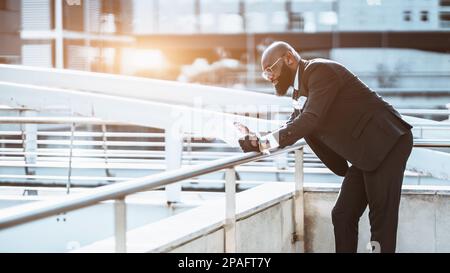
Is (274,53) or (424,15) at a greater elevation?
(424,15)

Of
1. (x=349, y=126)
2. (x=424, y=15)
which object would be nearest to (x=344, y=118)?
(x=349, y=126)

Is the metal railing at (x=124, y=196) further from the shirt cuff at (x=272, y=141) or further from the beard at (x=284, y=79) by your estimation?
the beard at (x=284, y=79)

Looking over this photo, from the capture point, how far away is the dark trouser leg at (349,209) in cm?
362

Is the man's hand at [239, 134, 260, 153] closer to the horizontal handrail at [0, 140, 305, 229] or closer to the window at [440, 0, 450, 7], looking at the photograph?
the horizontal handrail at [0, 140, 305, 229]

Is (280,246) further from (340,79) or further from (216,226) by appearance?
(340,79)

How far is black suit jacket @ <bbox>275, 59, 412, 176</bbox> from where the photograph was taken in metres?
3.33

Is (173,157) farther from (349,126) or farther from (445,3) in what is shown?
(445,3)

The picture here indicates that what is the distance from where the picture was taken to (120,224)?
262 centimetres

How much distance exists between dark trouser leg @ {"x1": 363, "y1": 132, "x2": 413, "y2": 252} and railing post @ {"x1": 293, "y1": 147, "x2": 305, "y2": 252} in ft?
4.12

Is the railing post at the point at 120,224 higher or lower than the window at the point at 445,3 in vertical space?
lower

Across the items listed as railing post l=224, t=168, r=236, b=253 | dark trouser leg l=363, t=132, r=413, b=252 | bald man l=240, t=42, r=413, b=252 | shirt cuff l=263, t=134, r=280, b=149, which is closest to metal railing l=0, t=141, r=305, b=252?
railing post l=224, t=168, r=236, b=253

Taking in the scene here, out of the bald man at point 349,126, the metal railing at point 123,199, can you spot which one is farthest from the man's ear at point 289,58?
the metal railing at point 123,199

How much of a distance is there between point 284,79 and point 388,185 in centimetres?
79
